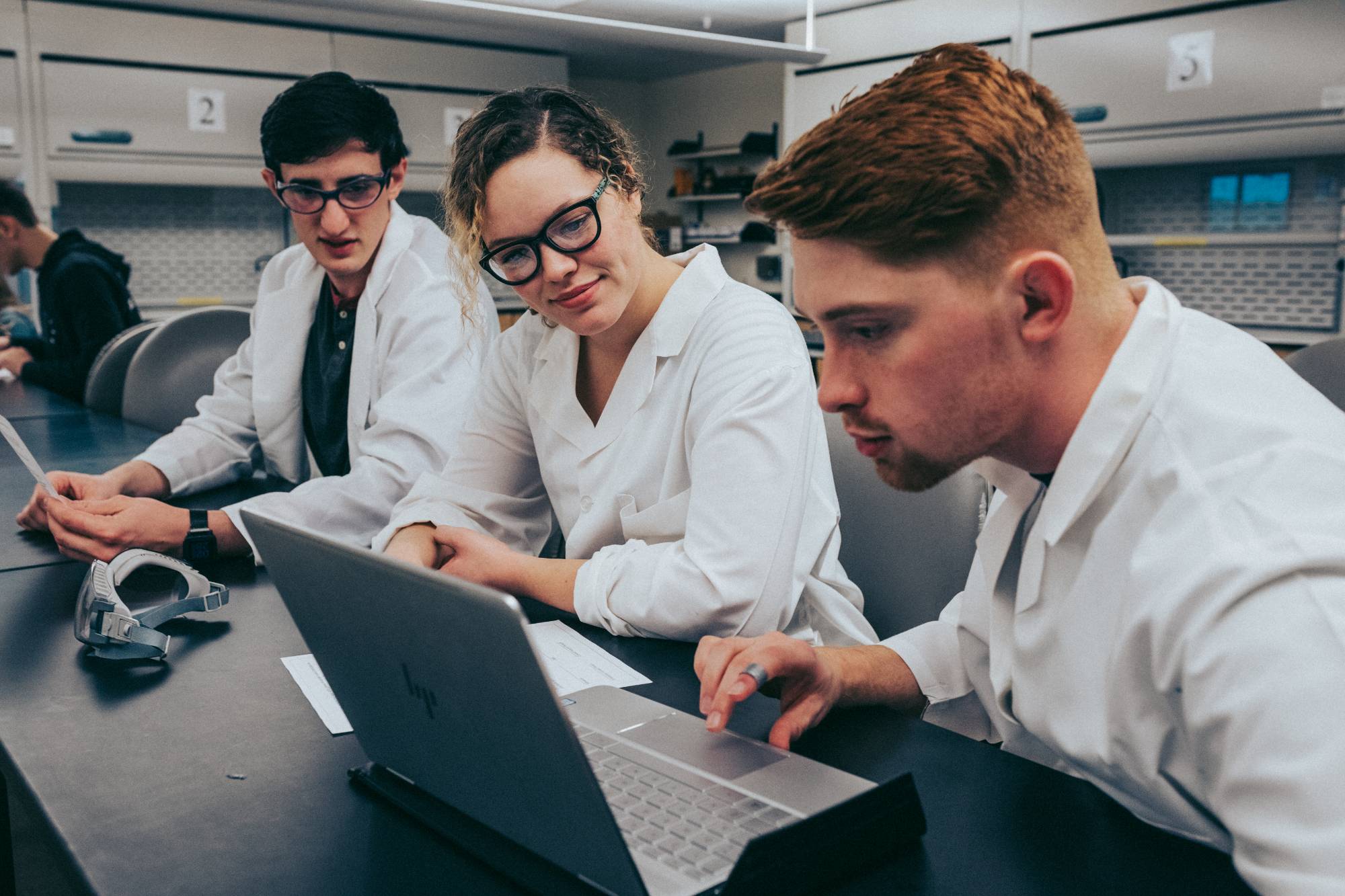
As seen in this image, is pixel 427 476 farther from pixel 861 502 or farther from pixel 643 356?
pixel 861 502

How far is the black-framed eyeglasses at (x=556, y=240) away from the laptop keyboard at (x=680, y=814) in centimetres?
71

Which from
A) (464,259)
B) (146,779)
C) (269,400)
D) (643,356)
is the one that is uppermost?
(464,259)

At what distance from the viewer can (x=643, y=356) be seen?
4.74 feet

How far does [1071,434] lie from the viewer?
82 centimetres

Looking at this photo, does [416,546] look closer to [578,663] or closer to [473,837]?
[578,663]

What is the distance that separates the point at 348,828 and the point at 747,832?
11.1 inches

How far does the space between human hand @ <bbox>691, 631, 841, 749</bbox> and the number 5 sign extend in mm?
5022

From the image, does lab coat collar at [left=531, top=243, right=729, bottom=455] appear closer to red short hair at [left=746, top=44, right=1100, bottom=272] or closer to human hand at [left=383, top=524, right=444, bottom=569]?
human hand at [left=383, top=524, right=444, bottom=569]

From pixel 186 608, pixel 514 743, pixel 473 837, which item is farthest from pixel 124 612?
pixel 514 743

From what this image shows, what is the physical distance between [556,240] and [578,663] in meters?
0.55

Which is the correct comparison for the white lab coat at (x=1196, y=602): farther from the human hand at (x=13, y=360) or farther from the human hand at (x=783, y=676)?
the human hand at (x=13, y=360)

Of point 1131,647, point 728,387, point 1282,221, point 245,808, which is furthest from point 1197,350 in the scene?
point 1282,221

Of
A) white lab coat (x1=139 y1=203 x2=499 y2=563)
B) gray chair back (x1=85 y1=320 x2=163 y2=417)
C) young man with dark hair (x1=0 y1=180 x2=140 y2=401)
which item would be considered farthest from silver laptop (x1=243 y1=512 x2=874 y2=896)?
young man with dark hair (x1=0 y1=180 x2=140 y2=401)

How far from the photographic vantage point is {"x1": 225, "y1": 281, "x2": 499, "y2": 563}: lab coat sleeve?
1726mm
